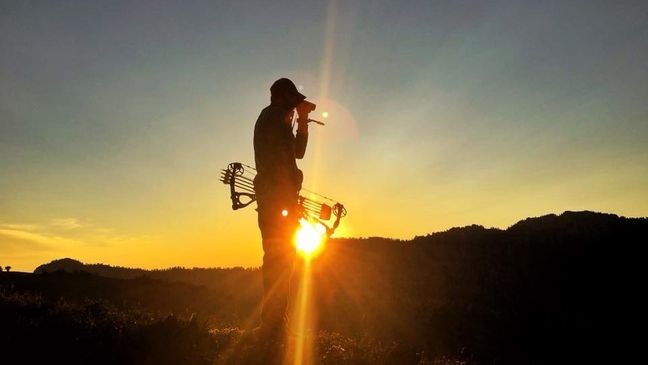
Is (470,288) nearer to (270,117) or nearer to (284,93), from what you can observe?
(284,93)

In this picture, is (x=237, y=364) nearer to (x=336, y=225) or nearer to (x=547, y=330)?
(x=336, y=225)

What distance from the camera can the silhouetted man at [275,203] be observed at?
6273 millimetres

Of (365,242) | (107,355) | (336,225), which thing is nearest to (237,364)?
(107,355)

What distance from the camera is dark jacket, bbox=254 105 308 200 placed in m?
6.59

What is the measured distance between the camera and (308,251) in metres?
7.52

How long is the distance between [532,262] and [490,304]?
29.5ft

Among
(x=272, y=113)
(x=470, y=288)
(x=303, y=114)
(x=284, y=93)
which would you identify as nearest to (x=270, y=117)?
(x=272, y=113)

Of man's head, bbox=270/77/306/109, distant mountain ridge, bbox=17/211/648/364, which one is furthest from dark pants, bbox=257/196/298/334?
distant mountain ridge, bbox=17/211/648/364

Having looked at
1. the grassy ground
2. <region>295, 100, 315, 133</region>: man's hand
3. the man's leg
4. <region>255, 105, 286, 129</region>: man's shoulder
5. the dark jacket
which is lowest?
the grassy ground

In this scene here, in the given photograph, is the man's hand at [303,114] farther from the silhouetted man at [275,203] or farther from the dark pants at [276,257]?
the dark pants at [276,257]

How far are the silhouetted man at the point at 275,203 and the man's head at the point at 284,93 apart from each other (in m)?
0.13

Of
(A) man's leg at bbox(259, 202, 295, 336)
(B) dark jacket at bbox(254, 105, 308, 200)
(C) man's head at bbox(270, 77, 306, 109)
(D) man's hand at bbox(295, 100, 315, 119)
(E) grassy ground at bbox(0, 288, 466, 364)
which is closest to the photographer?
(E) grassy ground at bbox(0, 288, 466, 364)

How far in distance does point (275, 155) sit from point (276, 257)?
162 centimetres

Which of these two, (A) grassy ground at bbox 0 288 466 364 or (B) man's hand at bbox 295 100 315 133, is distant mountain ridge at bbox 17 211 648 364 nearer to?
(A) grassy ground at bbox 0 288 466 364
